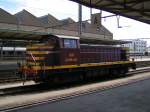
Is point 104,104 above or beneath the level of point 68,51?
beneath

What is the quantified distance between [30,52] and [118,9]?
6315 mm

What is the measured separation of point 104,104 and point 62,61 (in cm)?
668

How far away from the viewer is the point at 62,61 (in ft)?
57.1

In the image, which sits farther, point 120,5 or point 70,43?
point 70,43

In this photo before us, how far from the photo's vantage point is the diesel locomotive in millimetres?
16344

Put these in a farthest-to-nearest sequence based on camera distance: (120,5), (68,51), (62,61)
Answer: (68,51) < (62,61) < (120,5)

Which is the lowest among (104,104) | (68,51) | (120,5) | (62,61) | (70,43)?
(104,104)

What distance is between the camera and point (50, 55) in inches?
659

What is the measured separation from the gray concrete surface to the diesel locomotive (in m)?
3.68

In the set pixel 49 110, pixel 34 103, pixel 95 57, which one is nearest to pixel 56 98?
pixel 34 103

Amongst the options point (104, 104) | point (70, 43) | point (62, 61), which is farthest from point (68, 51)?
point (104, 104)

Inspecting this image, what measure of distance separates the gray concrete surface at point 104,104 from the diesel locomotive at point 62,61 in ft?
12.1

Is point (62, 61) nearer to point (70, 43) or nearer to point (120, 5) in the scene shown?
point (70, 43)

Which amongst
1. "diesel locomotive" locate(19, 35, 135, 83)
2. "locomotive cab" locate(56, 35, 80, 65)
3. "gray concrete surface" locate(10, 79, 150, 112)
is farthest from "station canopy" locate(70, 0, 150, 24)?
"gray concrete surface" locate(10, 79, 150, 112)
